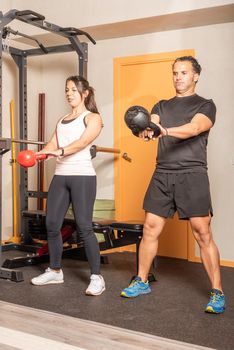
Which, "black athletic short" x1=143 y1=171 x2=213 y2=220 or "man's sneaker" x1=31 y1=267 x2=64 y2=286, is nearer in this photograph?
"black athletic short" x1=143 y1=171 x2=213 y2=220

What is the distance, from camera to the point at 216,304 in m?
2.79

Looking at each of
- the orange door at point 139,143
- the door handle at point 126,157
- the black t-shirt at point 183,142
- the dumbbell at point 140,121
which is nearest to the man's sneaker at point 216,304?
the black t-shirt at point 183,142

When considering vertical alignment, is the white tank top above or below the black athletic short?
above

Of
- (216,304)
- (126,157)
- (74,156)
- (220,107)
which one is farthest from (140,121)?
(126,157)

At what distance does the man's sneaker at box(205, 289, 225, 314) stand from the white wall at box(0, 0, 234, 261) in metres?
1.51

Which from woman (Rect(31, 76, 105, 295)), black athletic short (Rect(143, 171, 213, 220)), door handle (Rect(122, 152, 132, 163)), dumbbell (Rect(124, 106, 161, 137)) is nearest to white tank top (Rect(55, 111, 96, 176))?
woman (Rect(31, 76, 105, 295))

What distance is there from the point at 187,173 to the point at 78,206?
0.75 metres

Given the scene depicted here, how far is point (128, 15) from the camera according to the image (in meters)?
4.37

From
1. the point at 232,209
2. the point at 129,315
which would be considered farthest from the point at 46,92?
the point at 129,315

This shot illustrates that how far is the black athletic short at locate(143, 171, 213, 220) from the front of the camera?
2854 mm

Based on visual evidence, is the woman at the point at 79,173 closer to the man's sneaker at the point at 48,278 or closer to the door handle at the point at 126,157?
the man's sneaker at the point at 48,278

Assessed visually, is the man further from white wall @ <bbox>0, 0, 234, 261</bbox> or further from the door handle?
the door handle

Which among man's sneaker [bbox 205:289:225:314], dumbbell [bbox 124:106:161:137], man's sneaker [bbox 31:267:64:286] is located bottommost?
man's sneaker [bbox 31:267:64:286]

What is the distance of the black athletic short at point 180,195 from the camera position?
2854 millimetres
